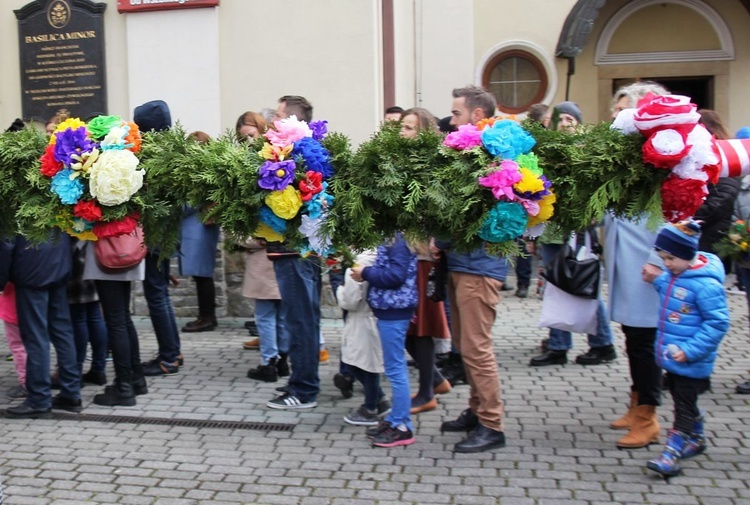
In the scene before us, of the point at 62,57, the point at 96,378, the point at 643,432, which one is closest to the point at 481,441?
the point at 643,432

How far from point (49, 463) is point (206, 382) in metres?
1.79

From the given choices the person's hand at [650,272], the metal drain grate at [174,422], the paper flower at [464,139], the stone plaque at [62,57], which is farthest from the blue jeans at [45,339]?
the stone plaque at [62,57]

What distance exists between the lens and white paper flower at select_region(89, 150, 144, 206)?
377 centimetres

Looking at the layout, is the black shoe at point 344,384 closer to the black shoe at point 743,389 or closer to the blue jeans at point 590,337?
the blue jeans at point 590,337

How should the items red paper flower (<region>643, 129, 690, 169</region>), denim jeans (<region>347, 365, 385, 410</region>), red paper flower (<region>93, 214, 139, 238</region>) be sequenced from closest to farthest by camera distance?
1. red paper flower (<region>643, 129, 690, 169</region>)
2. red paper flower (<region>93, 214, 139, 238</region>)
3. denim jeans (<region>347, 365, 385, 410</region>)

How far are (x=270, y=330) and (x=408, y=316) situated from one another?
1.85 meters

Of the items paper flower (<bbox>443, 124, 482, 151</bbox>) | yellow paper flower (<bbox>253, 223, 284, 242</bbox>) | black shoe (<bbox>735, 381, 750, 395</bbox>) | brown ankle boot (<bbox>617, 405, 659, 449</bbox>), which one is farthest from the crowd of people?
black shoe (<bbox>735, 381, 750, 395</bbox>)

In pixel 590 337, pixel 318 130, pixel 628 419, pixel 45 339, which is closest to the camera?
pixel 318 130

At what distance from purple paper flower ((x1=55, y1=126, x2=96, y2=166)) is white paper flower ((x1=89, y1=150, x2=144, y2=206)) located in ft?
0.45

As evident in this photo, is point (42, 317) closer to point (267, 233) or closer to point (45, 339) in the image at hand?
point (45, 339)

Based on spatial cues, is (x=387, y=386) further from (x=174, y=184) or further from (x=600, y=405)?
(x=174, y=184)

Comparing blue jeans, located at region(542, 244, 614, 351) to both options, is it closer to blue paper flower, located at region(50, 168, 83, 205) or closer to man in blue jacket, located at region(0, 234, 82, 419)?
man in blue jacket, located at region(0, 234, 82, 419)

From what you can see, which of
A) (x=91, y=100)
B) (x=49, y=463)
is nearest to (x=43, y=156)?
(x=49, y=463)

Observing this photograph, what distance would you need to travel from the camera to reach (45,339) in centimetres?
586
